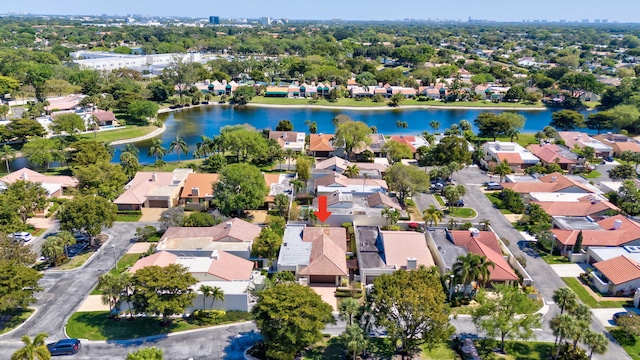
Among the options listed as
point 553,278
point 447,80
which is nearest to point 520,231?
point 553,278

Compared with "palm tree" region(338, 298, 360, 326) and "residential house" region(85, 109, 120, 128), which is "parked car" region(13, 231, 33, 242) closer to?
"palm tree" region(338, 298, 360, 326)

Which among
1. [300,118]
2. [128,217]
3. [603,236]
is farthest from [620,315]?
[300,118]

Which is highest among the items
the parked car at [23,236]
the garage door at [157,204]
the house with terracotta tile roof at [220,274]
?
the house with terracotta tile roof at [220,274]

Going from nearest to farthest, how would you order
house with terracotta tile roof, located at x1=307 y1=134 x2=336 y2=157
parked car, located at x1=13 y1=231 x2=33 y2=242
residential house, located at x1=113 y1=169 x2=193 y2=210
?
1. parked car, located at x1=13 y1=231 x2=33 y2=242
2. residential house, located at x1=113 y1=169 x2=193 y2=210
3. house with terracotta tile roof, located at x1=307 y1=134 x2=336 y2=157

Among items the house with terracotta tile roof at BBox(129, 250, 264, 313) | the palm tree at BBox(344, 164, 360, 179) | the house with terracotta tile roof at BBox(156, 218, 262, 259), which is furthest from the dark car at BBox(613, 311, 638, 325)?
the palm tree at BBox(344, 164, 360, 179)

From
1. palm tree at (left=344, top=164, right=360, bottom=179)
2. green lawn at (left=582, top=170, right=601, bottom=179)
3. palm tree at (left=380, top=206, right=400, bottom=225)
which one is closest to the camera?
palm tree at (left=380, top=206, right=400, bottom=225)

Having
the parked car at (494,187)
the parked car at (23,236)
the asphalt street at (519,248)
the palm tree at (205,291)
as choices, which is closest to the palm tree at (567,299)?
the asphalt street at (519,248)

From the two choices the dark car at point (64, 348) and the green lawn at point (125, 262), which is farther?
the green lawn at point (125, 262)

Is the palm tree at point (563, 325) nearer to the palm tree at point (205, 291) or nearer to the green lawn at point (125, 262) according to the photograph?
the palm tree at point (205, 291)
